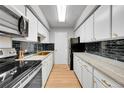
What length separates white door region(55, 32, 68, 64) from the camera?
780 centimetres

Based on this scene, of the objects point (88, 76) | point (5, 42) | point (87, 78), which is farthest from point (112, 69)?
point (5, 42)

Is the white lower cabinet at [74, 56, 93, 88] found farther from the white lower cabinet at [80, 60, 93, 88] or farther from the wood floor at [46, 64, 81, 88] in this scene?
the wood floor at [46, 64, 81, 88]

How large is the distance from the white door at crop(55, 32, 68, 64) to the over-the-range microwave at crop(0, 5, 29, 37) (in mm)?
5862

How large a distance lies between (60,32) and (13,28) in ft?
20.7

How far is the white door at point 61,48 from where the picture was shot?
7805 millimetres

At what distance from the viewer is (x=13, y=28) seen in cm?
169

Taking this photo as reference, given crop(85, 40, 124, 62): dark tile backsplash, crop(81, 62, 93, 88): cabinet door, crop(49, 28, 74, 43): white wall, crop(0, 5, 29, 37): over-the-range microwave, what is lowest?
crop(81, 62, 93, 88): cabinet door

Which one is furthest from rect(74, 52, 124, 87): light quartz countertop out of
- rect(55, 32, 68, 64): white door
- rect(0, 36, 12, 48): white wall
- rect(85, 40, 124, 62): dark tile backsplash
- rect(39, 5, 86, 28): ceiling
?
rect(55, 32, 68, 64): white door

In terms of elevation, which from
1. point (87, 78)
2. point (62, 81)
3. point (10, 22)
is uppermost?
point (10, 22)

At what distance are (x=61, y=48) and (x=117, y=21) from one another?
6127mm

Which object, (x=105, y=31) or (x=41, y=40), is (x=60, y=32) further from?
(x=105, y=31)

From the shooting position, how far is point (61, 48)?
25.8ft

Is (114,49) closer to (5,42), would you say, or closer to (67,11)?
(5,42)

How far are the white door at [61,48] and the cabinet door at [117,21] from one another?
234 inches
